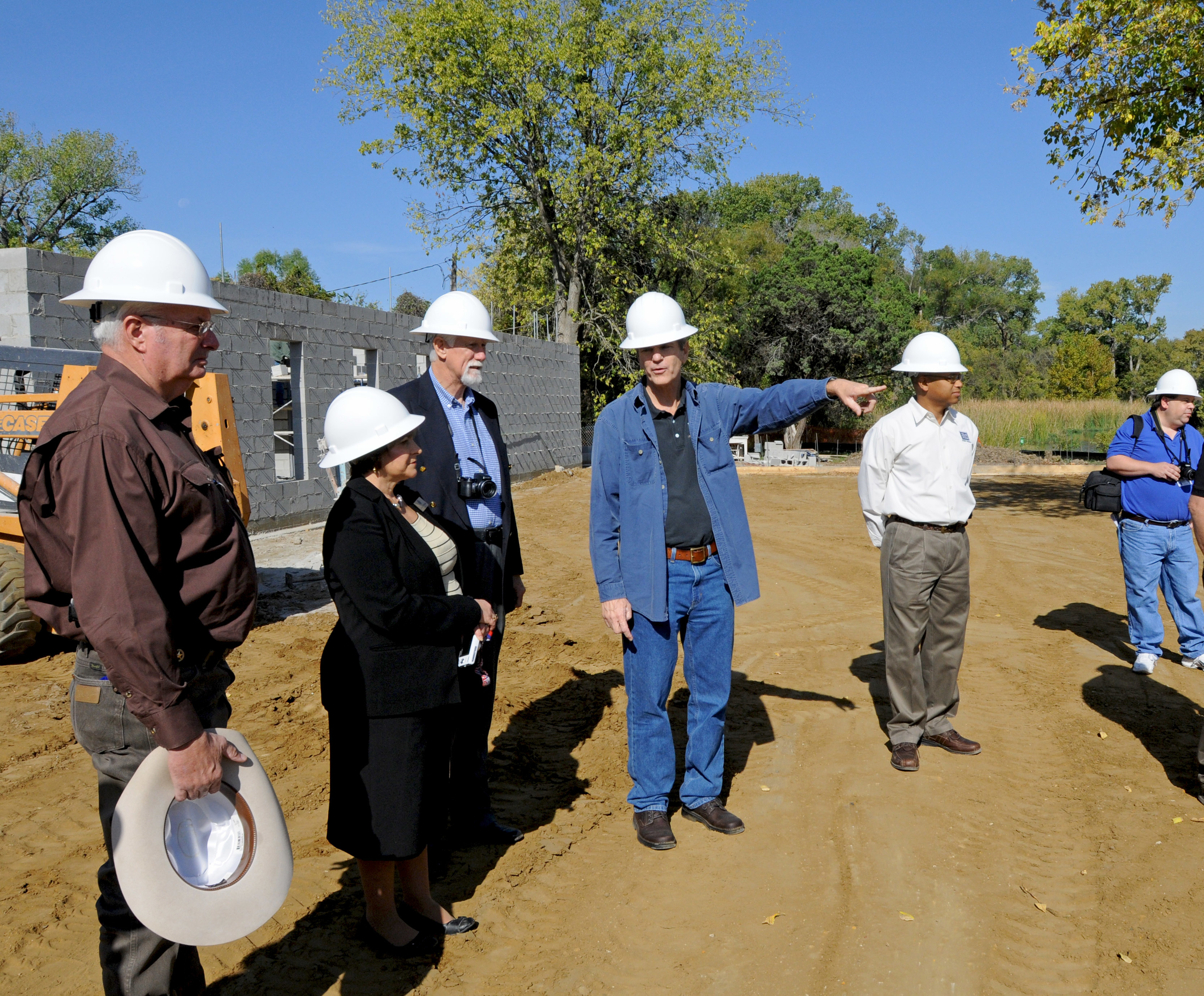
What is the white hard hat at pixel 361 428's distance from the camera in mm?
2898

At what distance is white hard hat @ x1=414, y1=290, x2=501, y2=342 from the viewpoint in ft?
12.3

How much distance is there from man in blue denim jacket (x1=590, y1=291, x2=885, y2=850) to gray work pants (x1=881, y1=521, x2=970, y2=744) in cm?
119

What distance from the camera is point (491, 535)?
381 centimetres

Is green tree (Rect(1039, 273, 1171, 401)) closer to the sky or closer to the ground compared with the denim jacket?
closer to the sky

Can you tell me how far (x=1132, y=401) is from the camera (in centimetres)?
3131

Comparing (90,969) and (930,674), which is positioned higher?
(930,674)

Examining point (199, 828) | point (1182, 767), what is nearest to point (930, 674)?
point (1182, 767)

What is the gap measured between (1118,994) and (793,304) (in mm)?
32906

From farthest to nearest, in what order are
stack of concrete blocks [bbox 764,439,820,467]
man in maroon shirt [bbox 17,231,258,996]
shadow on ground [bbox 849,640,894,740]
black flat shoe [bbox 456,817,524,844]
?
stack of concrete blocks [bbox 764,439,820,467], shadow on ground [bbox 849,640,894,740], black flat shoe [bbox 456,817,524,844], man in maroon shirt [bbox 17,231,258,996]

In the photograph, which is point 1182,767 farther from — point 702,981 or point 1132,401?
point 1132,401

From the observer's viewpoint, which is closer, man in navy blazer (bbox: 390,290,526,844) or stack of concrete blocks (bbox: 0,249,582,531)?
man in navy blazer (bbox: 390,290,526,844)

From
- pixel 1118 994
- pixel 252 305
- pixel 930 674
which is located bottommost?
pixel 1118 994

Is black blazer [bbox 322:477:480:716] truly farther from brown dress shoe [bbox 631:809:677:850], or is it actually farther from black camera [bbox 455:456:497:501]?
brown dress shoe [bbox 631:809:677:850]

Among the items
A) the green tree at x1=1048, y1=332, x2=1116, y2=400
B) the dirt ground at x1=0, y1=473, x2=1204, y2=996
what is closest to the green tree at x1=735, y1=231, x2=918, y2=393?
the green tree at x1=1048, y1=332, x2=1116, y2=400
